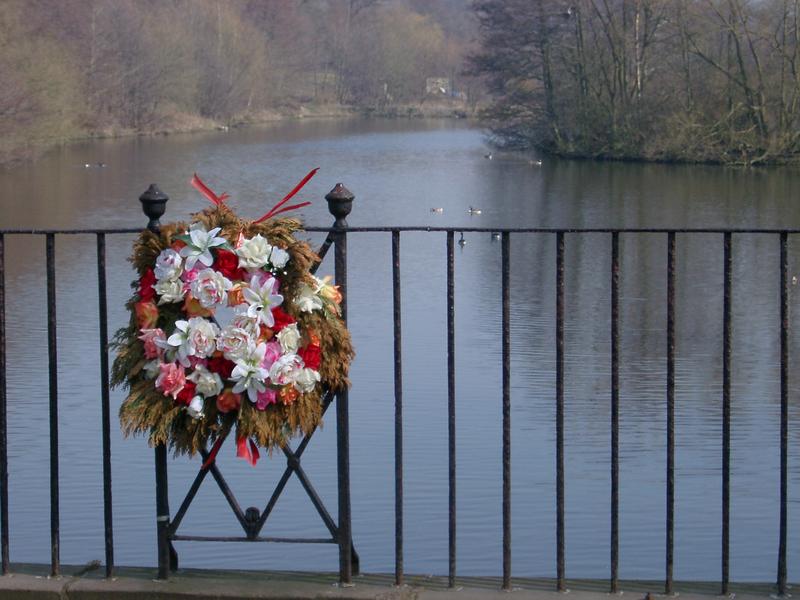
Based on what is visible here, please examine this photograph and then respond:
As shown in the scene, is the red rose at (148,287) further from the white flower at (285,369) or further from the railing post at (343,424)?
the railing post at (343,424)

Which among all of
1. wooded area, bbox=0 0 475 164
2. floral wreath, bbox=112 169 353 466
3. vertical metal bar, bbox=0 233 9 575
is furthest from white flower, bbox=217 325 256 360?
wooded area, bbox=0 0 475 164

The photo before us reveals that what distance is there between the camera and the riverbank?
30.7m

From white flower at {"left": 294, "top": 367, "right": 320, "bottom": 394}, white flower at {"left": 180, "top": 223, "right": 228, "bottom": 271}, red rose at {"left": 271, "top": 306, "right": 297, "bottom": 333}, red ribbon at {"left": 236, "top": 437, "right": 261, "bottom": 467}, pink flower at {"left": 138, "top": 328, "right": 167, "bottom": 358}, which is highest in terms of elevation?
white flower at {"left": 180, "top": 223, "right": 228, "bottom": 271}

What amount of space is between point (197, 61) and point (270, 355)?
57371mm

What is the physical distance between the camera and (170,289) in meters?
3.48

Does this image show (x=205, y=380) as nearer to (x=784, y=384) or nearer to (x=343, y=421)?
(x=343, y=421)

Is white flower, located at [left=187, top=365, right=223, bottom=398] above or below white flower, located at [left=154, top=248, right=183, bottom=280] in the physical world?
below

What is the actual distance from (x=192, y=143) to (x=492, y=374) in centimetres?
3405

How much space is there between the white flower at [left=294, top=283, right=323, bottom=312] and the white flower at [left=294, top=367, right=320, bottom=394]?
6.3 inches

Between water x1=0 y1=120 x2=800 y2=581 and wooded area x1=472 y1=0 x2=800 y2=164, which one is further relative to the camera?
wooded area x1=472 y1=0 x2=800 y2=164

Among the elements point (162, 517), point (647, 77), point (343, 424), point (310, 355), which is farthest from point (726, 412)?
point (647, 77)

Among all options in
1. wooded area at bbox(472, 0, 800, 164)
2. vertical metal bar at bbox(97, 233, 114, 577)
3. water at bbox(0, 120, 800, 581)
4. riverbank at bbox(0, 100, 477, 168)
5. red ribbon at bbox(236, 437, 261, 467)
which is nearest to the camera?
red ribbon at bbox(236, 437, 261, 467)

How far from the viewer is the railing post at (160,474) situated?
357cm

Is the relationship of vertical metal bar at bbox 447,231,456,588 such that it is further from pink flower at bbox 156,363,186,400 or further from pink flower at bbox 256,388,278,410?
pink flower at bbox 156,363,186,400
